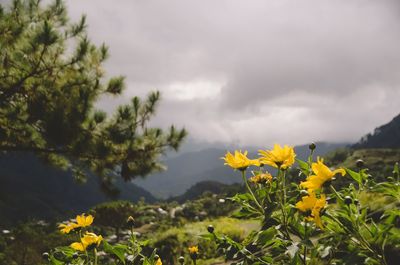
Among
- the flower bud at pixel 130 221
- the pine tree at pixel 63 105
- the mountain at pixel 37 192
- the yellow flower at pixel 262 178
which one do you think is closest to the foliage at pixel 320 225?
the yellow flower at pixel 262 178

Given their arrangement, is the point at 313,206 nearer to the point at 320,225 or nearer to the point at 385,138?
the point at 320,225

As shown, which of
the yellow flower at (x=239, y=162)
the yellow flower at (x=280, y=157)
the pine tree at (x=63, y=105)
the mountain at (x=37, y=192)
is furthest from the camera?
the mountain at (x=37, y=192)

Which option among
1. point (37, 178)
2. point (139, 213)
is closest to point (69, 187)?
point (37, 178)

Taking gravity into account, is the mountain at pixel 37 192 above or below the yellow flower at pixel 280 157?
below

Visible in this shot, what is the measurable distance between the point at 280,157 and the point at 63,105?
24.9 feet

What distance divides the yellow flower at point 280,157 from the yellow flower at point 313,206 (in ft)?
0.74

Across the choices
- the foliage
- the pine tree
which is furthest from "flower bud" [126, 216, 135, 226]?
the pine tree

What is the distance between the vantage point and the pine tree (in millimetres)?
8414

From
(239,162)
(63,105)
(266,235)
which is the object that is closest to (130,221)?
(239,162)

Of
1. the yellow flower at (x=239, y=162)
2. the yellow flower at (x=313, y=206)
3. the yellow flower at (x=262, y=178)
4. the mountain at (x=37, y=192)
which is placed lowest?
the mountain at (x=37, y=192)

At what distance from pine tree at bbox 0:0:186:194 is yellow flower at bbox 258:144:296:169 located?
23.6ft

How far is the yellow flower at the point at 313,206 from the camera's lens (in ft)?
4.82

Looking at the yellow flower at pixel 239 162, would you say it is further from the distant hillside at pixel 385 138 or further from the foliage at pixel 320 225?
the distant hillside at pixel 385 138

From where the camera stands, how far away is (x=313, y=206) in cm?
153
